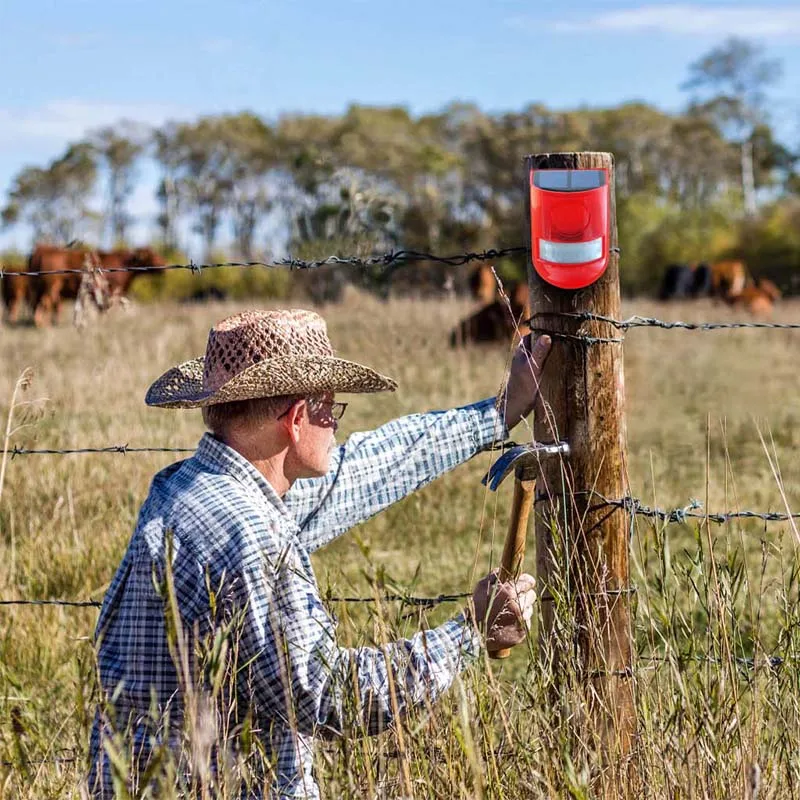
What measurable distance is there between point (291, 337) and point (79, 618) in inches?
83.2

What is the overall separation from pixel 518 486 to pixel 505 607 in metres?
0.33

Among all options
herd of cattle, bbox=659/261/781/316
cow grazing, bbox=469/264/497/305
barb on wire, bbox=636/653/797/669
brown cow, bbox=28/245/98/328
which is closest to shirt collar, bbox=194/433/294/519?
barb on wire, bbox=636/653/797/669

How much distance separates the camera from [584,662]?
245cm

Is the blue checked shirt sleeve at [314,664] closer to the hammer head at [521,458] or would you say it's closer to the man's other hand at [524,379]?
the hammer head at [521,458]

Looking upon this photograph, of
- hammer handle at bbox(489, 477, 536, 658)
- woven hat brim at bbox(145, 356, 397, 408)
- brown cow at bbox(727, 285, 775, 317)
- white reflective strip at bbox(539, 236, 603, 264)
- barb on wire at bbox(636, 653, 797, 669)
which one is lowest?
brown cow at bbox(727, 285, 775, 317)

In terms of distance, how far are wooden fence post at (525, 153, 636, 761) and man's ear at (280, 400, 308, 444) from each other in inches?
19.5

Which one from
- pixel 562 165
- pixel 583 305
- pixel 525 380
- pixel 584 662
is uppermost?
pixel 562 165

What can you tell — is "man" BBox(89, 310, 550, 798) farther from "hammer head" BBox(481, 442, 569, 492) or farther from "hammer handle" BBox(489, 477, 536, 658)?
"hammer head" BBox(481, 442, 569, 492)

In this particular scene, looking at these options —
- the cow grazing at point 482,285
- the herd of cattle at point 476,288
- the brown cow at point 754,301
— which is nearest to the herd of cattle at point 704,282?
the herd of cattle at point 476,288

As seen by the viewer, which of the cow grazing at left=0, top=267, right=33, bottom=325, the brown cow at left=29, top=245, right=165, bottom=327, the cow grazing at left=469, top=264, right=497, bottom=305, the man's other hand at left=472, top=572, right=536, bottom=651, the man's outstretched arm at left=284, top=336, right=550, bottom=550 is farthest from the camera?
the cow grazing at left=0, top=267, right=33, bottom=325

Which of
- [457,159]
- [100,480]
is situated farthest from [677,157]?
[100,480]

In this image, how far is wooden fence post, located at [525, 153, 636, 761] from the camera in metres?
2.43

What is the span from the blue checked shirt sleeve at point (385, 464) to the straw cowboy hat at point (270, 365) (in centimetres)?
28

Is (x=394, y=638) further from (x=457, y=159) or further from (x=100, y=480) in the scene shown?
(x=457, y=159)
